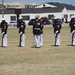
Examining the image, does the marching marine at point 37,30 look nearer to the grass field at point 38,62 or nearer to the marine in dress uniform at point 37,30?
the marine in dress uniform at point 37,30

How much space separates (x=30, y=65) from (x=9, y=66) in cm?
95

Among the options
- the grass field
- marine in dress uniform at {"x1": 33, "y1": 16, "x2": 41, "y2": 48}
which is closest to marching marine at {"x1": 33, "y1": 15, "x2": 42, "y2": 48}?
marine in dress uniform at {"x1": 33, "y1": 16, "x2": 41, "y2": 48}

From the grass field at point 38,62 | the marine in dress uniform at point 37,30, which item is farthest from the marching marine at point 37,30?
the grass field at point 38,62

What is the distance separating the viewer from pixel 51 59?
61.9ft

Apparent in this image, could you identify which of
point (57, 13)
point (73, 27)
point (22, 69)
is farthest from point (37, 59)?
point (57, 13)

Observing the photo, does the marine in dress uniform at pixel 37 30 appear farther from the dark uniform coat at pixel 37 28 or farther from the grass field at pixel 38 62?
the grass field at pixel 38 62

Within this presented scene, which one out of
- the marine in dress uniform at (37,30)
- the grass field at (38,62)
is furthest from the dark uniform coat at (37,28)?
the grass field at (38,62)

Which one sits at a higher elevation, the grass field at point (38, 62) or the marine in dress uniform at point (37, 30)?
the marine in dress uniform at point (37, 30)

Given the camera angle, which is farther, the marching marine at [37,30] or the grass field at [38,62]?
the marching marine at [37,30]

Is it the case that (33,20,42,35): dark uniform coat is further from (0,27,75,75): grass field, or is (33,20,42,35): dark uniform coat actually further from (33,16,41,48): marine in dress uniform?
(0,27,75,75): grass field

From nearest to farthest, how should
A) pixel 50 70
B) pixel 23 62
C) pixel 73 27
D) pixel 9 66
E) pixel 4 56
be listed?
1. pixel 50 70
2. pixel 9 66
3. pixel 23 62
4. pixel 4 56
5. pixel 73 27

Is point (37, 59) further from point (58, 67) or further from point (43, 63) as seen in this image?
point (58, 67)

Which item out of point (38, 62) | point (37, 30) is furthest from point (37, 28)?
point (38, 62)

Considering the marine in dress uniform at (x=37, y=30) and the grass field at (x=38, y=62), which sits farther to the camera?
the marine in dress uniform at (x=37, y=30)
